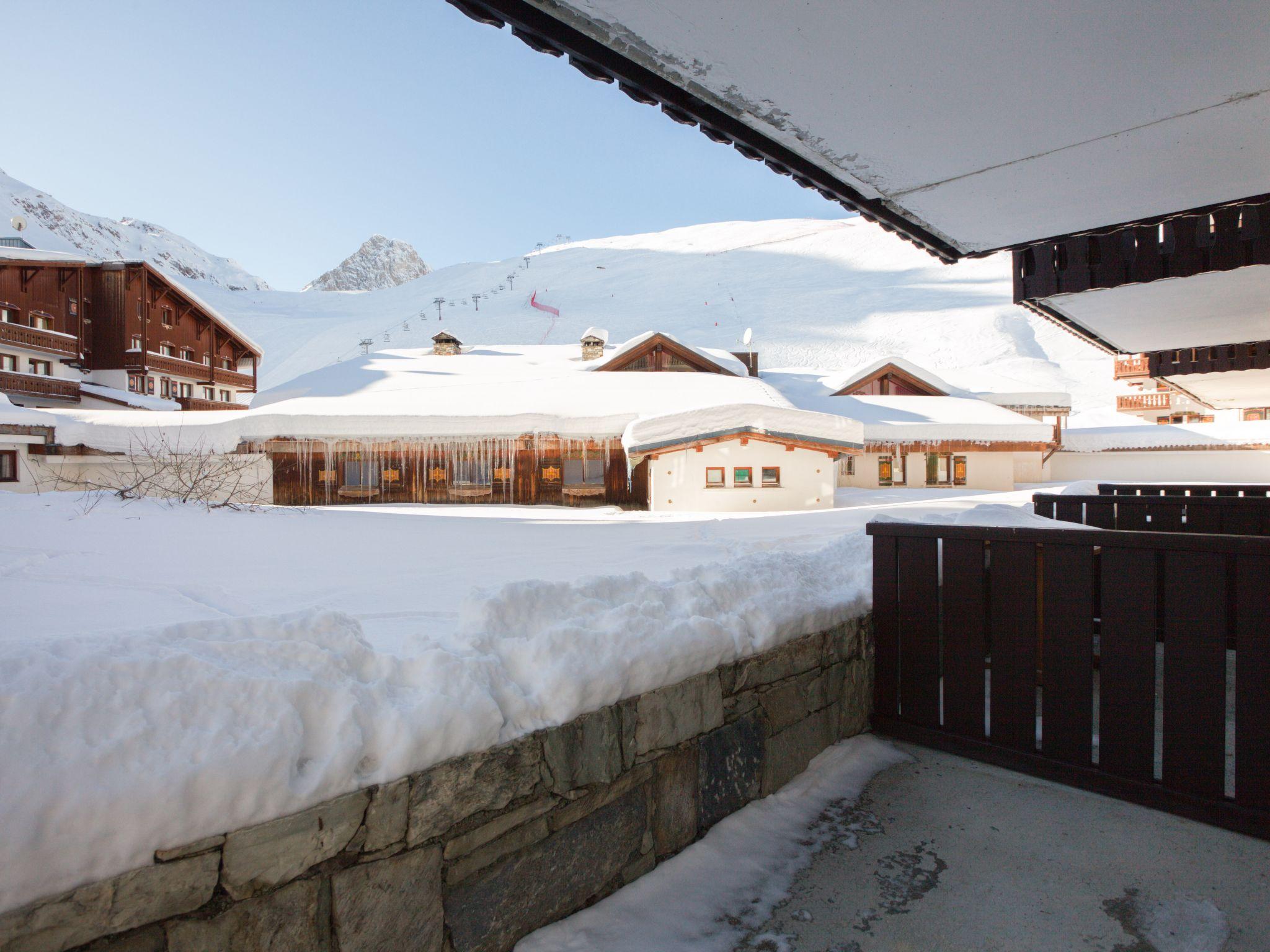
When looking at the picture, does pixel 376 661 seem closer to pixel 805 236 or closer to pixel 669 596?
pixel 669 596

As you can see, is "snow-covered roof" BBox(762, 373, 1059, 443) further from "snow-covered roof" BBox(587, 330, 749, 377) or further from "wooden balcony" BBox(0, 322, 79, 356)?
"wooden balcony" BBox(0, 322, 79, 356)

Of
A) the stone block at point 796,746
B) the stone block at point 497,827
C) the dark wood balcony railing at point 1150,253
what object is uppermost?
the dark wood balcony railing at point 1150,253

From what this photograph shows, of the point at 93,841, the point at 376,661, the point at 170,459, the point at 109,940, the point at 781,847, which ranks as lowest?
the point at 781,847

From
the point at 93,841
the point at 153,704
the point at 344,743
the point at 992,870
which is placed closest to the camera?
the point at 93,841

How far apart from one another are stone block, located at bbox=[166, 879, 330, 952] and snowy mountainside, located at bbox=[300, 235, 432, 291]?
147 metres

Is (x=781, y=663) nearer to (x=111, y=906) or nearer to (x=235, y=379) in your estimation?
(x=111, y=906)

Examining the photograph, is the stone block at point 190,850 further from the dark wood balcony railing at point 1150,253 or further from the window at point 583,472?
the window at point 583,472

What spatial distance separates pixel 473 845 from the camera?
79.2 inches

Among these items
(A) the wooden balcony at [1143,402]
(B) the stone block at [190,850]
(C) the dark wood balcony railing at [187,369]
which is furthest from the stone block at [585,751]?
(A) the wooden balcony at [1143,402]

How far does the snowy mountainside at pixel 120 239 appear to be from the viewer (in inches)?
3770

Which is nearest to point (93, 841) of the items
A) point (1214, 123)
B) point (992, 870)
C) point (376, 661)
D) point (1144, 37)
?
point (376, 661)

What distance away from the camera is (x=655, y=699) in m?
2.62

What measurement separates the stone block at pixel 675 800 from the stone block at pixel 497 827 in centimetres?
62

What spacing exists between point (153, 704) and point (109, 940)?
49 centimetres
